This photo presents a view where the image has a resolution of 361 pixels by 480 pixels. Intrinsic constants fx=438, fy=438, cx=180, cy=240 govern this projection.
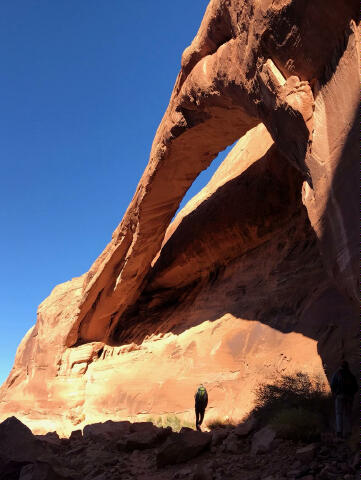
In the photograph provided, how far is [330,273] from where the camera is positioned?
16.5ft

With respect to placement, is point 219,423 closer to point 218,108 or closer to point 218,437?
point 218,437

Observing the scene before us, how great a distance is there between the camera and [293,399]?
661 centimetres

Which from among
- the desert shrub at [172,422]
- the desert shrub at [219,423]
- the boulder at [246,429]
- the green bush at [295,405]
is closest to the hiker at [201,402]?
the desert shrub at [219,423]

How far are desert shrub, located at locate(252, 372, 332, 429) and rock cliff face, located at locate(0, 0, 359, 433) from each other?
35 cm

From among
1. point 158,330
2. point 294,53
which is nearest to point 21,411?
point 158,330

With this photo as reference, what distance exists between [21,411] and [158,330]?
5.18 metres

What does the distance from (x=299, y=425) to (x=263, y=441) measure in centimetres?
49

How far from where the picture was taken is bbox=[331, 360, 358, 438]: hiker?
5186mm

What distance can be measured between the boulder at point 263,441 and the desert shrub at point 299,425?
0.09 m

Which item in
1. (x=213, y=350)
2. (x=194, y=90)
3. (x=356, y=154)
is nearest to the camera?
(x=356, y=154)

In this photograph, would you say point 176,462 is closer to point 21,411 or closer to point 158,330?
point 158,330

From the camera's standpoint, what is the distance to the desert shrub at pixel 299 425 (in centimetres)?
529

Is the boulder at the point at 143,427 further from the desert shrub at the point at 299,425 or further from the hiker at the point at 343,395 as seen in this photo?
the hiker at the point at 343,395

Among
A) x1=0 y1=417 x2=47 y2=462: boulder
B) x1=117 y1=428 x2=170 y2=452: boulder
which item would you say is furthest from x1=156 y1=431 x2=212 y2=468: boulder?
x1=0 y1=417 x2=47 y2=462: boulder
